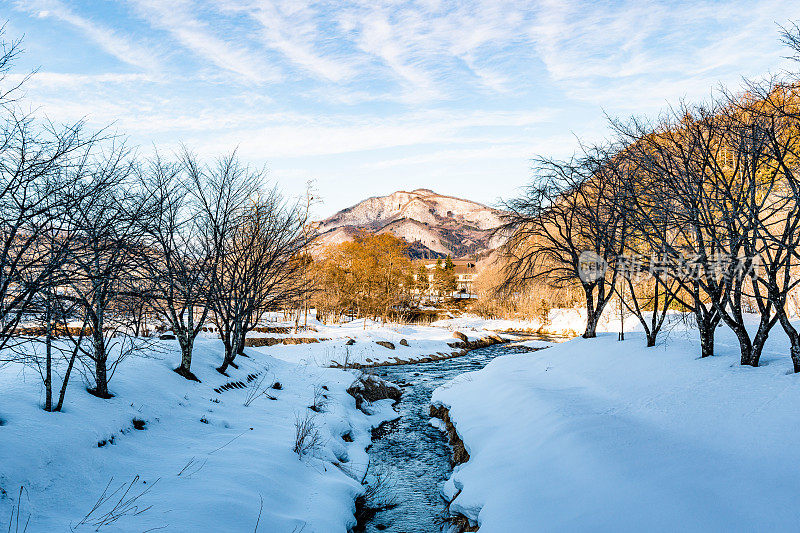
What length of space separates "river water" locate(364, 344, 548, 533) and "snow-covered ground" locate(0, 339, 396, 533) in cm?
59

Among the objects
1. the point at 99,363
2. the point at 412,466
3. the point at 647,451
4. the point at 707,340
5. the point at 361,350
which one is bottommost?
the point at 412,466

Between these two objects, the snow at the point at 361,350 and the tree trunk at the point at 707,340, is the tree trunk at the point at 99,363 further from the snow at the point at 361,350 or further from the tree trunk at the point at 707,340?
the snow at the point at 361,350

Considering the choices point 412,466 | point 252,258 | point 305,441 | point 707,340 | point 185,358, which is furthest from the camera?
point 252,258

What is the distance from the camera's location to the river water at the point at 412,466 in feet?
21.3

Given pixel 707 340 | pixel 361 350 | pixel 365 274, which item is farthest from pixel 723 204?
pixel 365 274

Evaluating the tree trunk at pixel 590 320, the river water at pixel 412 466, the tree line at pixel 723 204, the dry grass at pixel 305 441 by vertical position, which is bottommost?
the river water at pixel 412 466

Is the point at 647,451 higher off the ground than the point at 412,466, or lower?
higher

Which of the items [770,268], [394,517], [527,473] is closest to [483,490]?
[527,473]

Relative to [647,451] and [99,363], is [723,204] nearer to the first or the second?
[647,451]

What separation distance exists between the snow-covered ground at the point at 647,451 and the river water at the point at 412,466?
67cm

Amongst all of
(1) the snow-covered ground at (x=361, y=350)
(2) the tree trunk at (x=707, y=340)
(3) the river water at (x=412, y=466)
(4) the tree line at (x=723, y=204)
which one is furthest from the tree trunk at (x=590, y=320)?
(1) the snow-covered ground at (x=361, y=350)

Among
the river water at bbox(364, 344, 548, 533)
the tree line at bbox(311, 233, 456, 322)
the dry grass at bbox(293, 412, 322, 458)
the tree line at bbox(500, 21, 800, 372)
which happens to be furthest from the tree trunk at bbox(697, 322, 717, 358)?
the tree line at bbox(311, 233, 456, 322)

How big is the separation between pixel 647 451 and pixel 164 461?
650cm

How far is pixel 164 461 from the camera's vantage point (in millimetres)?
5887
